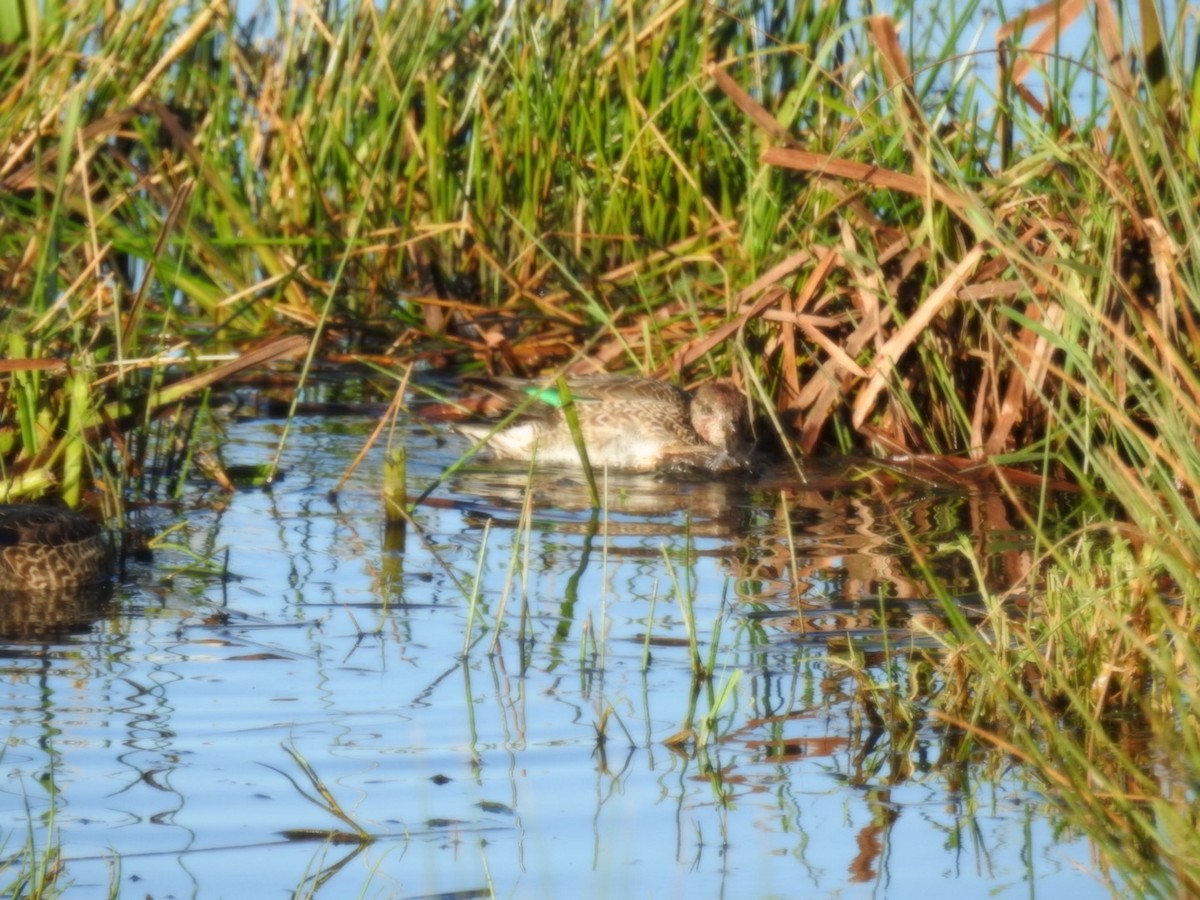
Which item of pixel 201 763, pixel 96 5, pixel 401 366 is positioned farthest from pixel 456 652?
pixel 96 5

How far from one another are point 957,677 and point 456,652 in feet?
4.86

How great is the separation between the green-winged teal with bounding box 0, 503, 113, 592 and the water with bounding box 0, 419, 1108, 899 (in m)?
0.18

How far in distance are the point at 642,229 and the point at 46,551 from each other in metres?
4.68

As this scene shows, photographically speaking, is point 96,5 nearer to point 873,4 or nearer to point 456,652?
point 873,4

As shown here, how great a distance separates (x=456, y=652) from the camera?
227 inches

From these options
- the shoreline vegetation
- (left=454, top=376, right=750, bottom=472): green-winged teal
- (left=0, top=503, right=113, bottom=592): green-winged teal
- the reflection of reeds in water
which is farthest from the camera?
(left=454, top=376, right=750, bottom=472): green-winged teal

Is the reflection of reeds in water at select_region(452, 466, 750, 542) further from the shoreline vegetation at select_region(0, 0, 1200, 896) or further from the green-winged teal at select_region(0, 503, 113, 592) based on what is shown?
the green-winged teal at select_region(0, 503, 113, 592)

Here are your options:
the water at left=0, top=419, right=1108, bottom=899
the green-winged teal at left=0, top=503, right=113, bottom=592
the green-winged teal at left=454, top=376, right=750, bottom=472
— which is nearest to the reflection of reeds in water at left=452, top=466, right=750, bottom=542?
the green-winged teal at left=454, top=376, right=750, bottom=472

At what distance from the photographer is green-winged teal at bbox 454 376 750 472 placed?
28.9 ft

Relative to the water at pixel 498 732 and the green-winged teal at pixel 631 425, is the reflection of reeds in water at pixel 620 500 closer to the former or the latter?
the green-winged teal at pixel 631 425

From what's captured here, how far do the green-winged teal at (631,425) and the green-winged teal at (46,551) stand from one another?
236 cm

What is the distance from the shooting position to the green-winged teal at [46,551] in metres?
6.50

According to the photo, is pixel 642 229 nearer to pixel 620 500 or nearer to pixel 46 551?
pixel 620 500

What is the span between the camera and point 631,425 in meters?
9.16
